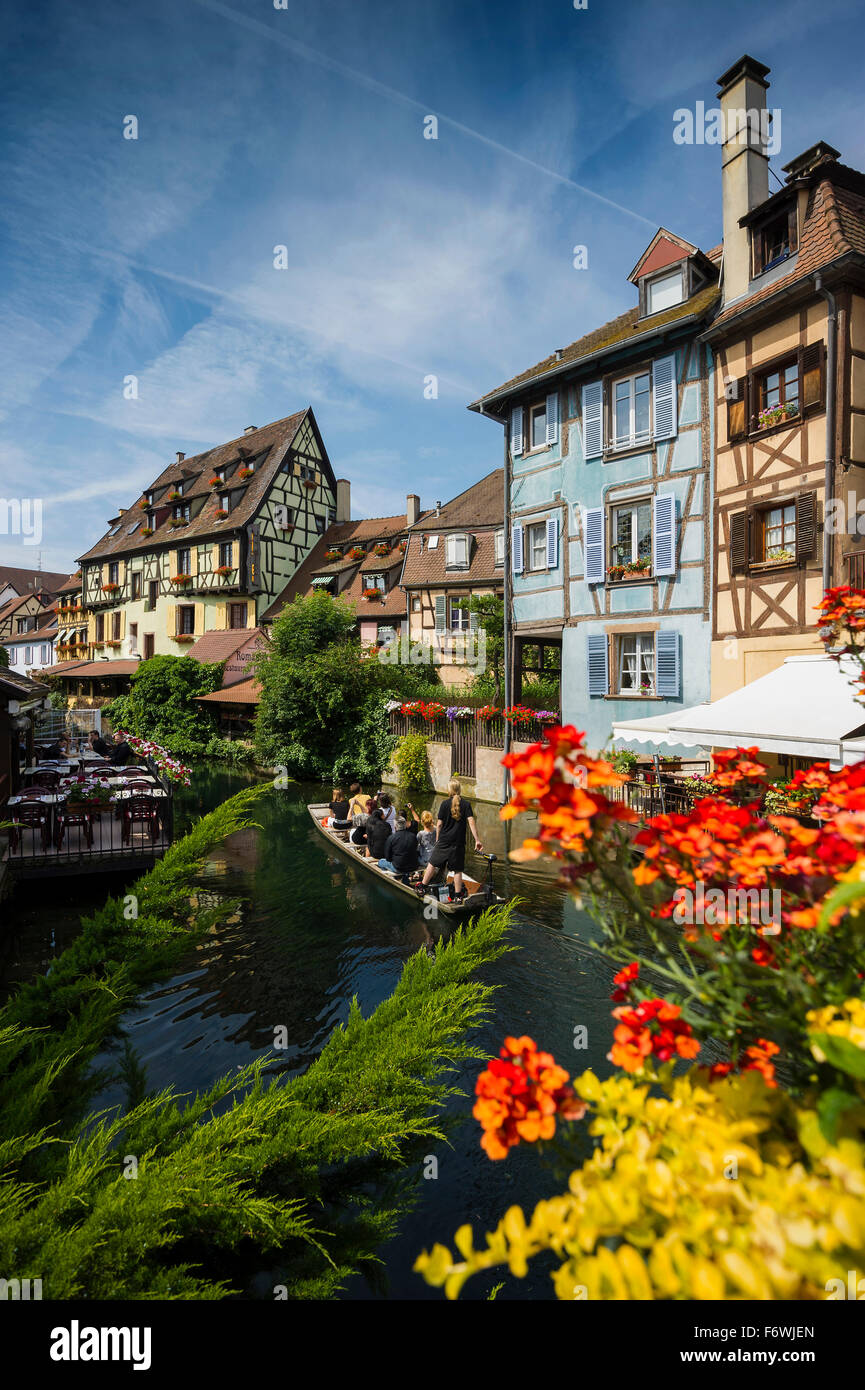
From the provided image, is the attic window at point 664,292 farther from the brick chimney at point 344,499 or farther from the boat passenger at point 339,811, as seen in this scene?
the brick chimney at point 344,499

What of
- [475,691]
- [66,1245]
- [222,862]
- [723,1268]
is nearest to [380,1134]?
[66,1245]

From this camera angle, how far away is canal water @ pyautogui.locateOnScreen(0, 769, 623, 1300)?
15.4 feet

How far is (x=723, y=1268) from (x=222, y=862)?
14.5 m

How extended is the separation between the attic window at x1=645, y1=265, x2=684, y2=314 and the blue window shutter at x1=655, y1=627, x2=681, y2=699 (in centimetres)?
761

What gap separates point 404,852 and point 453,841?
61.4 inches

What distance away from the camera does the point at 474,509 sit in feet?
94.2

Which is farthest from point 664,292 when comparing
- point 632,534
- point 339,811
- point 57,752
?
point 57,752

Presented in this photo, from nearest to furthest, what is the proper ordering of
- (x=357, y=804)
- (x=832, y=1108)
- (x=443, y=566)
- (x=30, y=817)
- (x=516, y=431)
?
(x=832, y=1108) → (x=30, y=817) → (x=357, y=804) → (x=516, y=431) → (x=443, y=566)

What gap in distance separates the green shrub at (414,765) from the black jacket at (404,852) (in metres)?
9.47

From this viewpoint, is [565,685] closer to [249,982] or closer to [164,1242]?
[249,982]

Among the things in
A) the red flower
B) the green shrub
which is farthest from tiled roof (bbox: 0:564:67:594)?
the red flower

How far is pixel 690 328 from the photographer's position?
1408cm

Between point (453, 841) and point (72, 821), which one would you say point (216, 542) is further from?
point (453, 841)

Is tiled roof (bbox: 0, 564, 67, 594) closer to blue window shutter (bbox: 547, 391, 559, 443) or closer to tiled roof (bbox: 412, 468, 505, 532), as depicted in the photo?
tiled roof (bbox: 412, 468, 505, 532)
